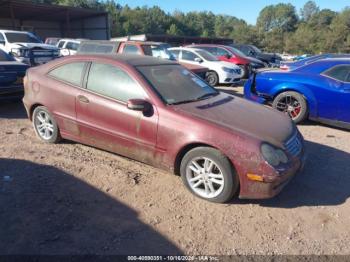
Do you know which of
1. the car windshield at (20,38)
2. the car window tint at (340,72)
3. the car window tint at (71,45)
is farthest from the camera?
the car window tint at (71,45)

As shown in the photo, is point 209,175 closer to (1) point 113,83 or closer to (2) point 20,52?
(1) point 113,83

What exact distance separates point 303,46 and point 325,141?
77.5 metres

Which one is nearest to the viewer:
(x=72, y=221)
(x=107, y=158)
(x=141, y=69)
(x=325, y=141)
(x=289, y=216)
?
(x=72, y=221)

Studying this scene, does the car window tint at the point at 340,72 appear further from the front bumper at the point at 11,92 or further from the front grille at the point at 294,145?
the front bumper at the point at 11,92

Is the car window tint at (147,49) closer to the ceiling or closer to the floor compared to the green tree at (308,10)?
closer to the floor

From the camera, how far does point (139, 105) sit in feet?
12.9

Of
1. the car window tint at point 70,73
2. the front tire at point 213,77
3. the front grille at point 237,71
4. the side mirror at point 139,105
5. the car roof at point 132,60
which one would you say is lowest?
the front tire at point 213,77

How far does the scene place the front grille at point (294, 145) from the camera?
3747 mm

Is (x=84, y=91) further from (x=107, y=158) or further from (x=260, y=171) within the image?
(x=260, y=171)

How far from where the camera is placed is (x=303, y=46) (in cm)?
7594

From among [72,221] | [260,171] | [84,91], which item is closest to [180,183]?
[260,171]

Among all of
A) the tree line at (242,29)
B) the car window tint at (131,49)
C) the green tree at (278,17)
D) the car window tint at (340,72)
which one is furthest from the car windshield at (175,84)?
the green tree at (278,17)

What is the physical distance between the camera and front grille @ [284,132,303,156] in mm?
3747

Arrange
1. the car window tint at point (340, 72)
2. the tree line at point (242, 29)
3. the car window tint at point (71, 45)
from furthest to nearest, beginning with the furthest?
1. the tree line at point (242, 29)
2. the car window tint at point (71, 45)
3. the car window tint at point (340, 72)
